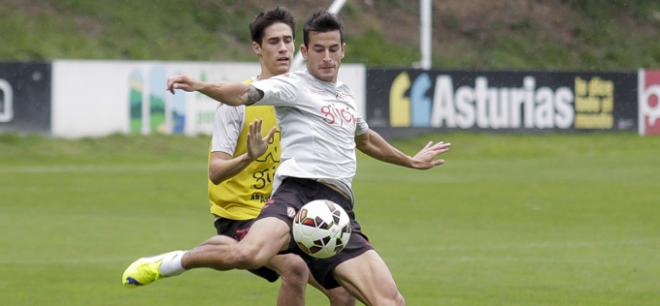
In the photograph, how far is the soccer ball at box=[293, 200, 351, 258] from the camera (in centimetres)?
740

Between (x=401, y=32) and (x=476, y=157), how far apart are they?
1225 centimetres

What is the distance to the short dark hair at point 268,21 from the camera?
→ 27.5 feet


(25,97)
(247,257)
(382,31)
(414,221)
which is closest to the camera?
(247,257)

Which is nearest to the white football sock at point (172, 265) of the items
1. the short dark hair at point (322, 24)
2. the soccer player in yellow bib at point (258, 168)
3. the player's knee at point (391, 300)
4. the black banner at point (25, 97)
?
the soccer player in yellow bib at point (258, 168)

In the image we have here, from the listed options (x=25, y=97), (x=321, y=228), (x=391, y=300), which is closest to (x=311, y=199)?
(x=321, y=228)

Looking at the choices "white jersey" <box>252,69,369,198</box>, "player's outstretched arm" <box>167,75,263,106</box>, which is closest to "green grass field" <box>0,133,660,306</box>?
"white jersey" <box>252,69,369,198</box>

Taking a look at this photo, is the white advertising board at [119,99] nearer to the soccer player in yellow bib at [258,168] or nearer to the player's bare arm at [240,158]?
the soccer player in yellow bib at [258,168]

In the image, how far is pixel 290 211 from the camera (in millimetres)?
7562

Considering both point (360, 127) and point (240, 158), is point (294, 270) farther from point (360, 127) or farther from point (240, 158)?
point (360, 127)

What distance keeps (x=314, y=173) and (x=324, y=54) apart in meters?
0.65

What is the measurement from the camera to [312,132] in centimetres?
767

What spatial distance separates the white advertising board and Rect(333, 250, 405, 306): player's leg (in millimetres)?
19093

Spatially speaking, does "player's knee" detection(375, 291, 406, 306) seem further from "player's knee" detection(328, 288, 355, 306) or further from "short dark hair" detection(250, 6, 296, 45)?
"short dark hair" detection(250, 6, 296, 45)

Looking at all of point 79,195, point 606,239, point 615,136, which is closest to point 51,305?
point 606,239
